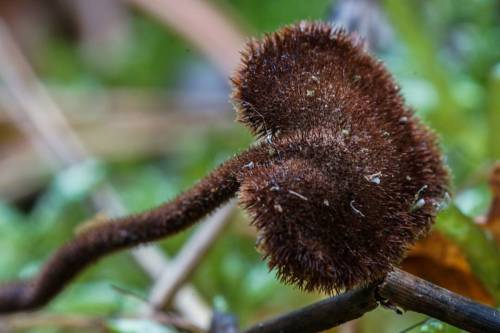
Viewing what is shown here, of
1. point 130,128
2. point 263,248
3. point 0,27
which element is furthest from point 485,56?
point 0,27

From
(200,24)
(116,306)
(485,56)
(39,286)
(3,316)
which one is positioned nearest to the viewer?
(39,286)

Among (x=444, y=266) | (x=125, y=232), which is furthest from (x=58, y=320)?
(x=444, y=266)

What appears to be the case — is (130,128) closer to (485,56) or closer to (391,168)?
(485,56)

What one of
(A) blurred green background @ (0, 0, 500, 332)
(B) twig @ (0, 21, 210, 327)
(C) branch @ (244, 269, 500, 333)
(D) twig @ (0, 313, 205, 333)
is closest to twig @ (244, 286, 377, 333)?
(C) branch @ (244, 269, 500, 333)

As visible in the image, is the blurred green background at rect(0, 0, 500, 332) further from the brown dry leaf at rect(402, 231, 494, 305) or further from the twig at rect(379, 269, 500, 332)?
the twig at rect(379, 269, 500, 332)

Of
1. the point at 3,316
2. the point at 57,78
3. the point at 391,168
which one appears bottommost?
the point at 3,316

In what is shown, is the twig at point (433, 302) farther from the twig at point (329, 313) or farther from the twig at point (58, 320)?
the twig at point (58, 320)
